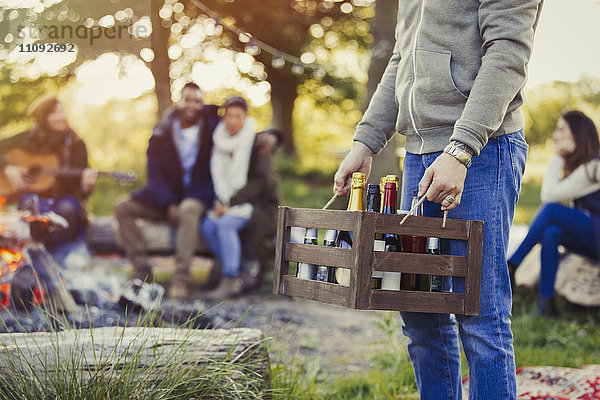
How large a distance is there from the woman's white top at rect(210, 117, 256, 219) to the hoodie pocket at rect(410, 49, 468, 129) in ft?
13.1

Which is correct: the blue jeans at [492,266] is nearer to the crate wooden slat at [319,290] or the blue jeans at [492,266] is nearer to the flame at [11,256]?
the crate wooden slat at [319,290]

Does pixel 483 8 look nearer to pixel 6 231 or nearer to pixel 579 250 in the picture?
pixel 579 250

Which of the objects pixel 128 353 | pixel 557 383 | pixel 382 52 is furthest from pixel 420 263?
pixel 382 52

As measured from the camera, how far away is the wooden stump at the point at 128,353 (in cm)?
191

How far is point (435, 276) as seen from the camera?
179 centimetres

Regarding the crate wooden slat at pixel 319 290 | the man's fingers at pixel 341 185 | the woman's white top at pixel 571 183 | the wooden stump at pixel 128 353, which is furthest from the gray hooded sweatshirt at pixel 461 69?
the woman's white top at pixel 571 183

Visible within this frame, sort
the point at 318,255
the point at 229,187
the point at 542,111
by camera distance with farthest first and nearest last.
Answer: the point at 542,111, the point at 229,187, the point at 318,255

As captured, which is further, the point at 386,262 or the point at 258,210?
the point at 258,210

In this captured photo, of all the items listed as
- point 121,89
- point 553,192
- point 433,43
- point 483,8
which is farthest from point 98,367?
point 121,89

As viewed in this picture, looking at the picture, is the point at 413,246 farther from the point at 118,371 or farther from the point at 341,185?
the point at 118,371

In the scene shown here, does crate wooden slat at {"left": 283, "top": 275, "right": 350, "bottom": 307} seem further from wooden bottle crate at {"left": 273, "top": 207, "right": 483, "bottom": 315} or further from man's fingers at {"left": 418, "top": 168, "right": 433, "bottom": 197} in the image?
man's fingers at {"left": 418, "top": 168, "right": 433, "bottom": 197}

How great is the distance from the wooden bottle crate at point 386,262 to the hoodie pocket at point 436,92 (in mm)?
306

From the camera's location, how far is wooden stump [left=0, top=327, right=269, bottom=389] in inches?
75.0

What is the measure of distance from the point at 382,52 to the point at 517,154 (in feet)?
14.1
